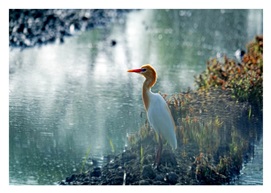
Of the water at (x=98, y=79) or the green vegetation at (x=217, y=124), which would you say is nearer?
the green vegetation at (x=217, y=124)

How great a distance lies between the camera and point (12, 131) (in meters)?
6.17

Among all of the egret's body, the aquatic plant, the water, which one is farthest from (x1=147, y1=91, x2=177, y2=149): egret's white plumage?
the aquatic plant

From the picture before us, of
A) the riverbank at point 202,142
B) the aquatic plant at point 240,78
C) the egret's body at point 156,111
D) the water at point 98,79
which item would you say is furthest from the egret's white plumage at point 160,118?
the aquatic plant at point 240,78

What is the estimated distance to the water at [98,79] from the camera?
6.09 metres

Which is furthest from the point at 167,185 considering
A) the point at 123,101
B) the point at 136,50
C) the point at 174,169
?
the point at 136,50

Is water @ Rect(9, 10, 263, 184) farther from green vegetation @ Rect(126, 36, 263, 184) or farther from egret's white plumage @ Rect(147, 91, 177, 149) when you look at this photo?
egret's white plumage @ Rect(147, 91, 177, 149)

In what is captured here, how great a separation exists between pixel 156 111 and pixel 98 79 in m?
2.10

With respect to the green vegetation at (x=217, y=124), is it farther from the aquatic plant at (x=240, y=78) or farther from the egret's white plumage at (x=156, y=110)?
the egret's white plumage at (x=156, y=110)

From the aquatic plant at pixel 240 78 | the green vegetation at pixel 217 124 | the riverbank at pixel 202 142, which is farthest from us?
the aquatic plant at pixel 240 78

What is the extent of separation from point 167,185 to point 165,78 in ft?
5.83

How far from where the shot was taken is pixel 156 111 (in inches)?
226

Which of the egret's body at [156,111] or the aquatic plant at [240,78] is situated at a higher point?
the aquatic plant at [240,78]
